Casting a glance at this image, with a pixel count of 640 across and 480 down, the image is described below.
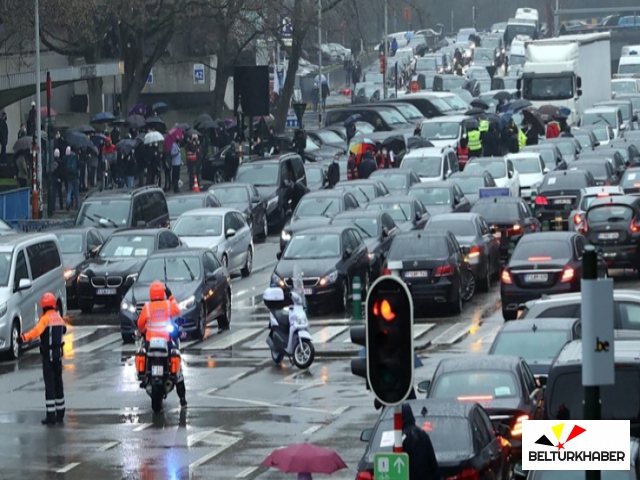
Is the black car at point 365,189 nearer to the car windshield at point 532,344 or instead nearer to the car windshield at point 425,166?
the car windshield at point 425,166

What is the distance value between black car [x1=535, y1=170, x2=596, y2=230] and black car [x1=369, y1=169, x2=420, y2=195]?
4.33 metres

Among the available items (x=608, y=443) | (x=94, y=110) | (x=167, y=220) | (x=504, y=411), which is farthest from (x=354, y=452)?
(x=94, y=110)

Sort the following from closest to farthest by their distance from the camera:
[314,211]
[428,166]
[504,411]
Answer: [504,411], [314,211], [428,166]

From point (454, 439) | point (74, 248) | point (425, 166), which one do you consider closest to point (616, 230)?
point (74, 248)

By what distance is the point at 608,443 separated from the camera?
37.1ft

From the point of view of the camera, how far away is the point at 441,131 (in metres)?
57.6

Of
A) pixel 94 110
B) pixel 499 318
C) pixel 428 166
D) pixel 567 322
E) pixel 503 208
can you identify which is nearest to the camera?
pixel 567 322

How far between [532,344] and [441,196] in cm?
1956

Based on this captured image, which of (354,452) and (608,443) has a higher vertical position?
(608,443)

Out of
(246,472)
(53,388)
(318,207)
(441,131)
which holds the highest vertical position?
(441,131)

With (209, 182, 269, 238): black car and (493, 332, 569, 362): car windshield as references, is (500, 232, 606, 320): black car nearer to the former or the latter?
(493, 332, 569, 362): car windshield

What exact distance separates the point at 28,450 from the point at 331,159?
36279 millimetres

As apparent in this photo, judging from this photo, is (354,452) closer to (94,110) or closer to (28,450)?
(28,450)

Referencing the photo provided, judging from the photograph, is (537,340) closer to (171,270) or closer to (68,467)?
(68,467)
